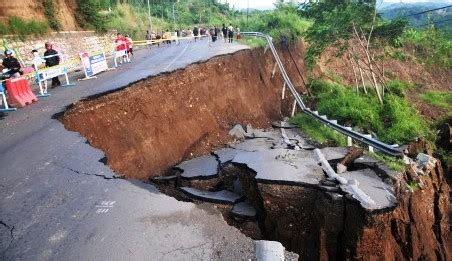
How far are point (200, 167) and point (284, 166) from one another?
2.47 m

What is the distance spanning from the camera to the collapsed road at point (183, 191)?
164 inches

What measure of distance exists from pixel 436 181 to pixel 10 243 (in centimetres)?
907

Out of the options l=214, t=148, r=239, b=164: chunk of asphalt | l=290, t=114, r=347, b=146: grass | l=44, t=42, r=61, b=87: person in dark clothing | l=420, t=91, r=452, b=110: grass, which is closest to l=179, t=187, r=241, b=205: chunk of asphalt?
l=214, t=148, r=239, b=164: chunk of asphalt

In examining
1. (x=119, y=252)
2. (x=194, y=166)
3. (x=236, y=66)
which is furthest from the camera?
(x=236, y=66)

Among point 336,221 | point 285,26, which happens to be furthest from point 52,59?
point 285,26

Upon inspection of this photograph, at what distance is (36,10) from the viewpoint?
64.3ft

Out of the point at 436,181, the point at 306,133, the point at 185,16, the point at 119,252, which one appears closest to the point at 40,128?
the point at 119,252

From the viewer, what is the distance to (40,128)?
808 cm

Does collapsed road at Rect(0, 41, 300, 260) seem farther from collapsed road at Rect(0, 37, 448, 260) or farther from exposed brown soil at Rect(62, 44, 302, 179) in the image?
exposed brown soil at Rect(62, 44, 302, 179)

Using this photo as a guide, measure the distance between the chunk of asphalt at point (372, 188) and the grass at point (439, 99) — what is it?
13217mm

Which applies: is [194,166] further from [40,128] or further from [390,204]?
[390,204]

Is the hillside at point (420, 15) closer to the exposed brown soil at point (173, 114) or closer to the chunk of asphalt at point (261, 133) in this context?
the exposed brown soil at point (173, 114)

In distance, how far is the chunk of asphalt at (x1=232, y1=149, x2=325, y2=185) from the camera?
7195mm

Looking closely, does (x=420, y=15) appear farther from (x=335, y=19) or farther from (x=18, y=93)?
(x=18, y=93)
